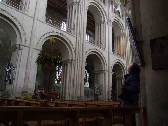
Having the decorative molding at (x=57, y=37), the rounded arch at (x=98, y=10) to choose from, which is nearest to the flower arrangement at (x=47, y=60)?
the decorative molding at (x=57, y=37)

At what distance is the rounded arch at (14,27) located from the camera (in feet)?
34.8

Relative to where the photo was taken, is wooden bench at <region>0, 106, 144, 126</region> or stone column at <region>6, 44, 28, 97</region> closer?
wooden bench at <region>0, 106, 144, 126</region>

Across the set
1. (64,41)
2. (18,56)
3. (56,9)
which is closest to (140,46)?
A: (18,56)

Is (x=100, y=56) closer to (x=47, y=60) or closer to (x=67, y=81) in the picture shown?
(x=67, y=81)

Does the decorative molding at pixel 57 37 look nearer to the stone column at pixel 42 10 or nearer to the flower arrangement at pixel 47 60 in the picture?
the stone column at pixel 42 10

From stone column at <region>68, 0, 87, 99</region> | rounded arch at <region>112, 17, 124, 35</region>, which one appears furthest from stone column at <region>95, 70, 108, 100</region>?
rounded arch at <region>112, 17, 124, 35</region>

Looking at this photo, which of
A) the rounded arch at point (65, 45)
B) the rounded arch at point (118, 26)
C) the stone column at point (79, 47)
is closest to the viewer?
the rounded arch at point (65, 45)

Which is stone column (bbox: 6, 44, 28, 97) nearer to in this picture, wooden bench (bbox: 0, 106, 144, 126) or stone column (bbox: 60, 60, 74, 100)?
stone column (bbox: 60, 60, 74, 100)

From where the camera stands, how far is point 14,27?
11.0 m

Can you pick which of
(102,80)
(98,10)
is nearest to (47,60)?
(102,80)

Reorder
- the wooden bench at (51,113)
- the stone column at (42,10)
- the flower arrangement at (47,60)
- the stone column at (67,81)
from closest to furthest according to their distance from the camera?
the wooden bench at (51,113) → the flower arrangement at (47,60) → the stone column at (42,10) → the stone column at (67,81)

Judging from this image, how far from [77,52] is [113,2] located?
10379mm

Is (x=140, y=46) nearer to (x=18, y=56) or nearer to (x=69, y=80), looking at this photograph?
(x=18, y=56)

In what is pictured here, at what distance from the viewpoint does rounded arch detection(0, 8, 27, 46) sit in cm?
1061
